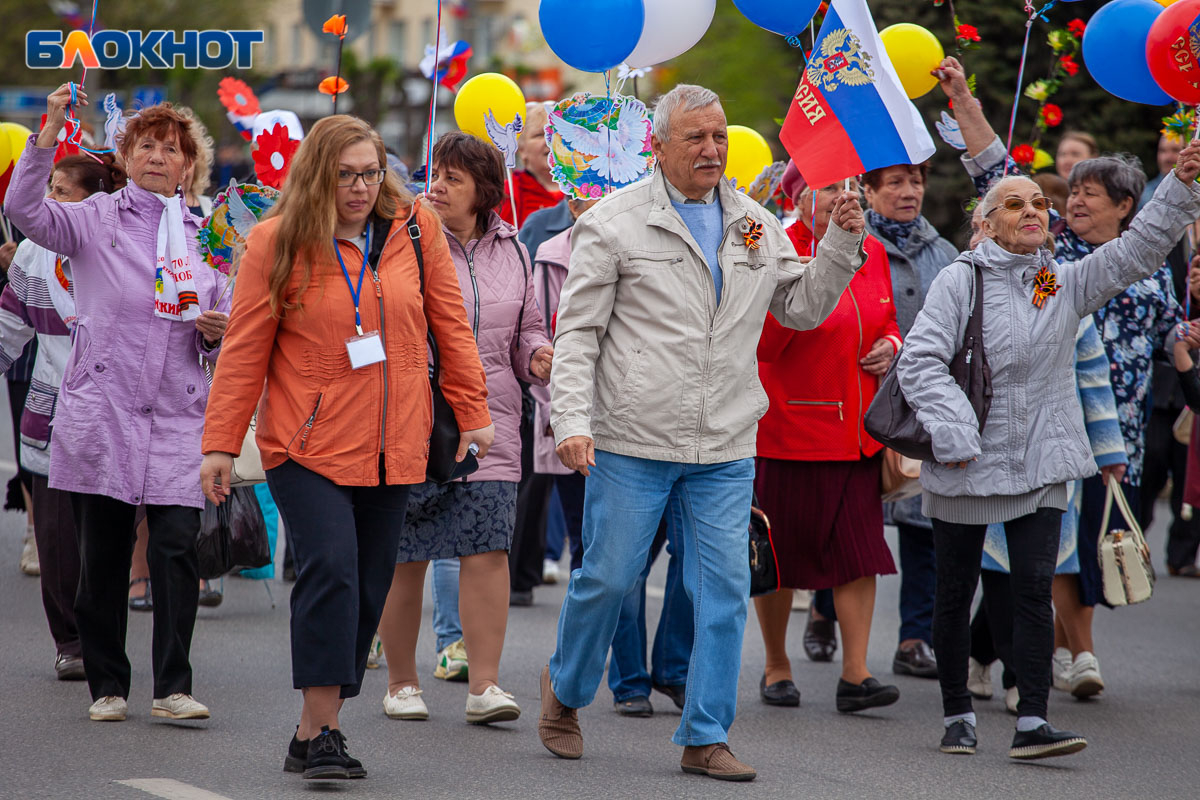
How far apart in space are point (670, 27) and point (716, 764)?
315 cm

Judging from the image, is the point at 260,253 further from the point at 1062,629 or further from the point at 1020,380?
the point at 1062,629

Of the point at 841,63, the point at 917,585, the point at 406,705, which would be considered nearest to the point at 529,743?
the point at 406,705

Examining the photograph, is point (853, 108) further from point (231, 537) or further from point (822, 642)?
point (231, 537)

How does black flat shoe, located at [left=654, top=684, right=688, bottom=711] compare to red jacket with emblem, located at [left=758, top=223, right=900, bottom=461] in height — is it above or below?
below

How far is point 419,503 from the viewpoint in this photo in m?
6.10

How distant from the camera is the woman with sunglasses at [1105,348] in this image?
22.5 feet

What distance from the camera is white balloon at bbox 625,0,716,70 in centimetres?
691

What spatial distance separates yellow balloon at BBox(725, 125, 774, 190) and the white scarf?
114 inches

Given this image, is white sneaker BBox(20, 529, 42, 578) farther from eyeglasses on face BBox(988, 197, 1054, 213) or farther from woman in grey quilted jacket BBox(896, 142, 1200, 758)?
eyeglasses on face BBox(988, 197, 1054, 213)

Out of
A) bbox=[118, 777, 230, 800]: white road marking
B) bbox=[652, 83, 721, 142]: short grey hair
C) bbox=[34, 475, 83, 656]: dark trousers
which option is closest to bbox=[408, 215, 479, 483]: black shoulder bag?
bbox=[652, 83, 721, 142]: short grey hair

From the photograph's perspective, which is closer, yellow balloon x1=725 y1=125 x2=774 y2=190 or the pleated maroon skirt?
the pleated maroon skirt

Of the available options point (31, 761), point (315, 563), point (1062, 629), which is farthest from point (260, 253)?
point (1062, 629)

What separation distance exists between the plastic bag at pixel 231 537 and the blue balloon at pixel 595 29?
2.28 metres

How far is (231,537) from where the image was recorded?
6887mm
